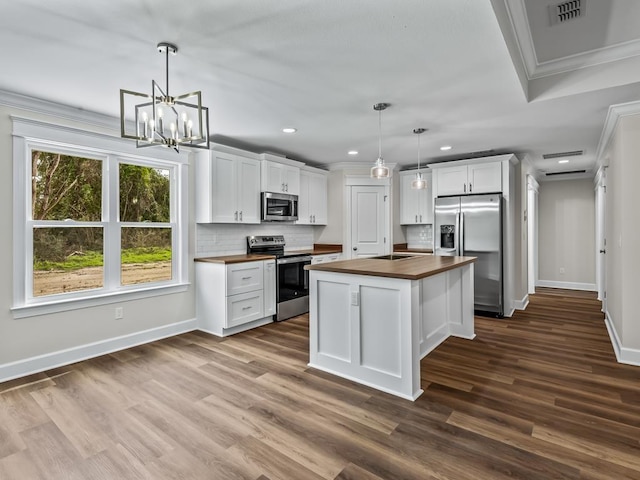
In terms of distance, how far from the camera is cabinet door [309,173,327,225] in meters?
5.86

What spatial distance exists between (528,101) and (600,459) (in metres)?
2.75

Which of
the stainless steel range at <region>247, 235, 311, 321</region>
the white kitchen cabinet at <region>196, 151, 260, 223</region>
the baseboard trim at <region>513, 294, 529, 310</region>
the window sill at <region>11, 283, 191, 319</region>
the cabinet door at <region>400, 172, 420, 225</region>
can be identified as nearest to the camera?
the window sill at <region>11, 283, 191, 319</region>

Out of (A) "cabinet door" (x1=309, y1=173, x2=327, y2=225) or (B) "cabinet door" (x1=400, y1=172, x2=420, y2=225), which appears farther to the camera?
(B) "cabinet door" (x1=400, y1=172, x2=420, y2=225)

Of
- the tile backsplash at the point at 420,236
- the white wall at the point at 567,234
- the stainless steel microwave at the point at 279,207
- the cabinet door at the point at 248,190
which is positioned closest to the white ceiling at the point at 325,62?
the cabinet door at the point at 248,190

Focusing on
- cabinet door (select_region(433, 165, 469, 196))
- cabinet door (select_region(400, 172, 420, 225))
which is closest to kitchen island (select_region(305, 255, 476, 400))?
cabinet door (select_region(433, 165, 469, 196))

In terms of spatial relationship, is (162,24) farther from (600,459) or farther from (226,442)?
(600,459)

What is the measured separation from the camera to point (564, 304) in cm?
566

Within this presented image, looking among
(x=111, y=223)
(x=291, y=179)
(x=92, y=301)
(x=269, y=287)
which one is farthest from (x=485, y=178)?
(x=92, y=301)

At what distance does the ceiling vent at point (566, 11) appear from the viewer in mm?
2131

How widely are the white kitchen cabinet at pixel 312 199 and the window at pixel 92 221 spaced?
2.00m

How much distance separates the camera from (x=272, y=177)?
5.01 m

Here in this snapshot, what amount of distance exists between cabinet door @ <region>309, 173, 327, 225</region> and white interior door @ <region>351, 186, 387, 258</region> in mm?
500

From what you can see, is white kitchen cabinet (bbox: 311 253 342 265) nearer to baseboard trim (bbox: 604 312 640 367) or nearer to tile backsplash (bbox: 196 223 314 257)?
tile backsplash (bbox: 196 223 314 257)

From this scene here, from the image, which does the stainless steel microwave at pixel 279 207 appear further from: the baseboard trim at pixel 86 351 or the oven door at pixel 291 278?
the baseboard trim at pixel 86 351
